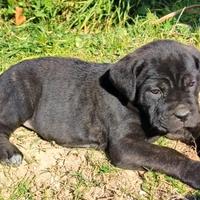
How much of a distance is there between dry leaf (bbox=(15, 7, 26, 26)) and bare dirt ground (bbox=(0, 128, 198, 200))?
3285 mm

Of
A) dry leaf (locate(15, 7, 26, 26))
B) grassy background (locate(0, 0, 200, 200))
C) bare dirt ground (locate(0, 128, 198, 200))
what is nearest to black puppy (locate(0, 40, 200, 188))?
bare dirt ground (locate(0, 128, 198, 200))

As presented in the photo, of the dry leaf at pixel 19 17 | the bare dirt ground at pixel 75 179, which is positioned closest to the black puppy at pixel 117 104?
the bare dirt ground at pixel 75 179

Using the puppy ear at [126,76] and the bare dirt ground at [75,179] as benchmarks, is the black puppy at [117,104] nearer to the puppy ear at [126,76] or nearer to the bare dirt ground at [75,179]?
the puppy ear at [126,76]

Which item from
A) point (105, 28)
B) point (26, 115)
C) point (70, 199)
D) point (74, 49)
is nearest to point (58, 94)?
point (26, 115)

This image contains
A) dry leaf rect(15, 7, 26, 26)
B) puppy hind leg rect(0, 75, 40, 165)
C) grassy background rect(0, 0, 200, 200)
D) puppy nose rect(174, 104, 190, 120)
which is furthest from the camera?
dry leaf rect(15, 7, 26, 26)

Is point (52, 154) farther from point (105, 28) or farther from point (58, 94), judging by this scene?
point (105, 28)

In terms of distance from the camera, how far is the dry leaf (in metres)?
9.38

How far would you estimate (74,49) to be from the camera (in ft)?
28.3

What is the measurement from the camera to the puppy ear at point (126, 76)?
600 centimetres

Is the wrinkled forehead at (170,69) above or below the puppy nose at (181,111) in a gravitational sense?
above

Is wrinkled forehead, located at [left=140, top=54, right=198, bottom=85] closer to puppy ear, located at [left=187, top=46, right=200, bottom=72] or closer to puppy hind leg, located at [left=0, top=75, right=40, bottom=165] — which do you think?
puppy ear, located at [left=187, top=46, right=200, bottom=72]

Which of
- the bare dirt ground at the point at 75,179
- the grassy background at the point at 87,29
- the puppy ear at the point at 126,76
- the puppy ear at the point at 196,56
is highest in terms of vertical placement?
the puppy ear at the point at 196,56

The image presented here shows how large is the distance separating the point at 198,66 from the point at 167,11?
11.9 ft

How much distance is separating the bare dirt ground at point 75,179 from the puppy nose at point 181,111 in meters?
0.60
